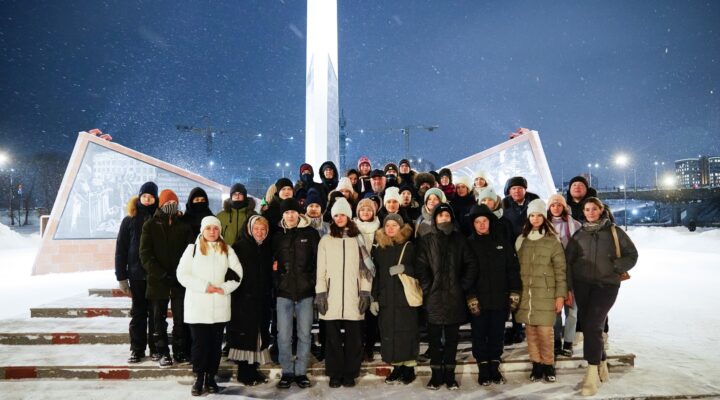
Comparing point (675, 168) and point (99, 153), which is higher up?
point (675, 168)

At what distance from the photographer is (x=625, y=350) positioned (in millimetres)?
4645

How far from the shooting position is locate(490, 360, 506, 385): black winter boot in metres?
3.91

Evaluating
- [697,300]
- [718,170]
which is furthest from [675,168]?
[697,300]

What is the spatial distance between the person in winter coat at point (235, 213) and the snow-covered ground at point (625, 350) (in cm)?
147

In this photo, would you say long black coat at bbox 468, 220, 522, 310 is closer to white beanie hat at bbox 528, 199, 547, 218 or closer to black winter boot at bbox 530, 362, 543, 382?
white beanie hat at bbox 528, 199, 547, 218

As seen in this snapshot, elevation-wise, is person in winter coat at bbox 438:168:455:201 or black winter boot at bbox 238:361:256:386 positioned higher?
person in winter coat at bbox 438:168:455:201

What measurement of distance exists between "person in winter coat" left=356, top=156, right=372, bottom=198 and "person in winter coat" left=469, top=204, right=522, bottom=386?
198cm

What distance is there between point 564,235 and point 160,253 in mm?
3838

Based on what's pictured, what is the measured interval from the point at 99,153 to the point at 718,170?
160m

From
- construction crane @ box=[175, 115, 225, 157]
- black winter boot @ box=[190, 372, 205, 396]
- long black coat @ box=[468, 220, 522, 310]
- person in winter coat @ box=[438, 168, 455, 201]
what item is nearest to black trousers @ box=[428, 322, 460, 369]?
long black coat @ box=[468, 220, 522, 310]

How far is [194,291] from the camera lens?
3.56 m

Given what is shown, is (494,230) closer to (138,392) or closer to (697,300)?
(138,392)

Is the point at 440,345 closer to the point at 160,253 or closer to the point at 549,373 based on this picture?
the point at 549,373

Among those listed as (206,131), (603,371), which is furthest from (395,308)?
(206,131)
